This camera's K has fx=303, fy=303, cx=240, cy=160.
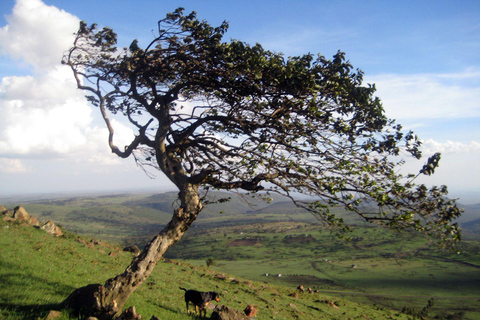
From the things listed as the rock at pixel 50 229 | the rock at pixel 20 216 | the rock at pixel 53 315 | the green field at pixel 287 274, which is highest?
the rock at pixel 20 216

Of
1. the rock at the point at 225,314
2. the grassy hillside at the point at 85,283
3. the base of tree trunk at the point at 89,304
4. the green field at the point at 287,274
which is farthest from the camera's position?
the green field at the point at 287,274

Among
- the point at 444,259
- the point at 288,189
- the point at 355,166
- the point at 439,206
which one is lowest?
the point at 444,259

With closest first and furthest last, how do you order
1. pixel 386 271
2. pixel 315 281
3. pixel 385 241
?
pixel 315 281, pixel 386 271, pixel 385 241

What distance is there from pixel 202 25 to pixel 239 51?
2.32 metres

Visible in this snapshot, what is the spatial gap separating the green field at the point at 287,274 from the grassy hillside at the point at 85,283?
2.8 inches

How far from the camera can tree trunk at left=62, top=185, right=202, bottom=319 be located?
8.47 metres

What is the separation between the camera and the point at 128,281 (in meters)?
8.82

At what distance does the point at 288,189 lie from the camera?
9539 millimetres

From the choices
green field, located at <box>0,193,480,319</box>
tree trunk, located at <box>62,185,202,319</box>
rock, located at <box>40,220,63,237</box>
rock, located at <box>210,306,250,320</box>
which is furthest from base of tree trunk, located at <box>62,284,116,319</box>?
rock, located at <box>40,220,63,237</box>

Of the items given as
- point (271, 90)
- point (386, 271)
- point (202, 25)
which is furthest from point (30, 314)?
point (386, 271)

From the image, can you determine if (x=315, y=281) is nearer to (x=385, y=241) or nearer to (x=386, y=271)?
(x=386, y=271)

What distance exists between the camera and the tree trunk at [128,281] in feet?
27.8

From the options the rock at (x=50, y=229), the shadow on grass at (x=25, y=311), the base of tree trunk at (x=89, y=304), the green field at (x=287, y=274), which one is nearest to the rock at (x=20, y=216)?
the rock at (x=50, y=229)

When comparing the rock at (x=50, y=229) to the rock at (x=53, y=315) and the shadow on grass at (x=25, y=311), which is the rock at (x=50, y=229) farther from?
the rock at (x=53, y=315)
